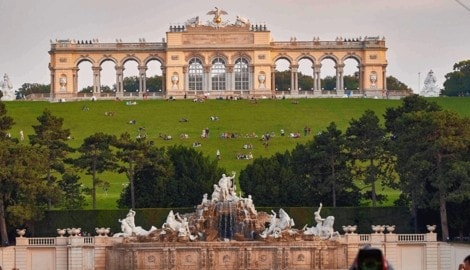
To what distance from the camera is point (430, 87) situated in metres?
109

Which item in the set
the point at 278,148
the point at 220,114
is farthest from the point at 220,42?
the point at 278,148

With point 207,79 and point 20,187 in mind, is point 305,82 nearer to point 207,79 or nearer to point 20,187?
point 207,79

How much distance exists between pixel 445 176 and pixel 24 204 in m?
15.6

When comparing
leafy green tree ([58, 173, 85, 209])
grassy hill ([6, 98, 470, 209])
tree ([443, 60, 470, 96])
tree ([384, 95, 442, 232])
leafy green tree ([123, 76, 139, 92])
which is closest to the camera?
tree ([384, 95, 442, 232])

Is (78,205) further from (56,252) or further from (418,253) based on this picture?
(418,253)

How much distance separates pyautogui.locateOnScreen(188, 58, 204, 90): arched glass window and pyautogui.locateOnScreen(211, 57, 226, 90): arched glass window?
36.5 inches

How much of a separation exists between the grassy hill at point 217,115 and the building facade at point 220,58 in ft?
36.8

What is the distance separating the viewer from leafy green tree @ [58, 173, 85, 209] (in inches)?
2372

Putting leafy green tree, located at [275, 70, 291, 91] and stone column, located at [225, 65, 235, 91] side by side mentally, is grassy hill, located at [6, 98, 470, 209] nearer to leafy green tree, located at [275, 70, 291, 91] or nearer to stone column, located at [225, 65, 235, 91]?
stone column, located at [225, 65, 235, 91]

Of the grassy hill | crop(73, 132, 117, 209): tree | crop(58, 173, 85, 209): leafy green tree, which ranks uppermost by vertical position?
the grassy hill

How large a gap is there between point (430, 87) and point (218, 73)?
15.8m

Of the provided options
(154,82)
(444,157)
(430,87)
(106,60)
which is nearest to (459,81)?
(430,87)

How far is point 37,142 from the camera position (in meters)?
62.3

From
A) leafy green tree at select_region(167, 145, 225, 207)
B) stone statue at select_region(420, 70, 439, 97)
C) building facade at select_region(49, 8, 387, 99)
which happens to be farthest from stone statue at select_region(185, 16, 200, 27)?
leafy green tree at select_region(167, 145, 225, 207)
